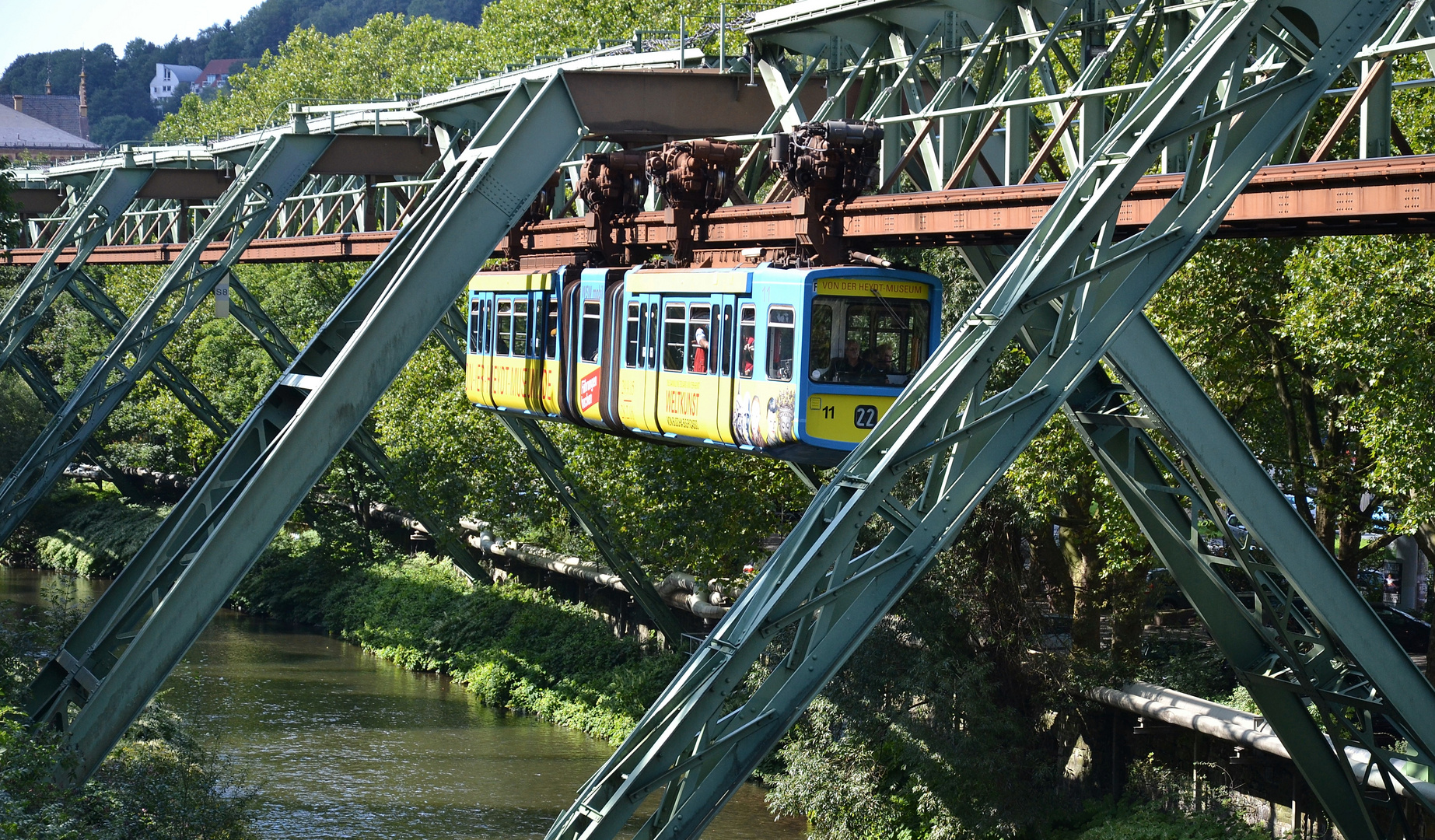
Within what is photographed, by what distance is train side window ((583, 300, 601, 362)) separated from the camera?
64.1 feet

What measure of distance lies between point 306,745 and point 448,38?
46873 mm

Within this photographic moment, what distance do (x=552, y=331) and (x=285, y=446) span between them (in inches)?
279

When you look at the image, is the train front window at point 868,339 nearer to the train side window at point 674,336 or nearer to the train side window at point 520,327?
the train side window at point 674,336

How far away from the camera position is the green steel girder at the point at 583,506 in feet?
93.0

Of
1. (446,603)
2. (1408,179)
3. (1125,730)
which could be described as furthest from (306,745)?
(1408,179)

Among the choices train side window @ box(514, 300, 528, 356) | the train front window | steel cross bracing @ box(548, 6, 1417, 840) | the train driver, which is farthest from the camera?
train side window @ box(514, 300, 528, 356)

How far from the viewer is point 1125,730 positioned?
20.9 metres

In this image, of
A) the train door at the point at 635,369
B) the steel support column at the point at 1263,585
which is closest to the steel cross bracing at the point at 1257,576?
the steel support column at the point at 1263,585

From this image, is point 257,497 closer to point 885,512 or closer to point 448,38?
point 885,512

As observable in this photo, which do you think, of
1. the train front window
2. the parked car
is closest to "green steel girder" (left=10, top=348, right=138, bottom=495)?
the train front window

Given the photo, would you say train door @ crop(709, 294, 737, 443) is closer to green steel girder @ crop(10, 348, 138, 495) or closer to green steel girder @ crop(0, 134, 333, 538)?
green steel girder @ crop(0, 134, 333, 538)

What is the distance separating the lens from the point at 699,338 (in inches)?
659

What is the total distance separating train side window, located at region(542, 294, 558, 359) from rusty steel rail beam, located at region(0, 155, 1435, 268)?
59.3 inches

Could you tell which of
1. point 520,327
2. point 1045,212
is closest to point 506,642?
point 520,327
